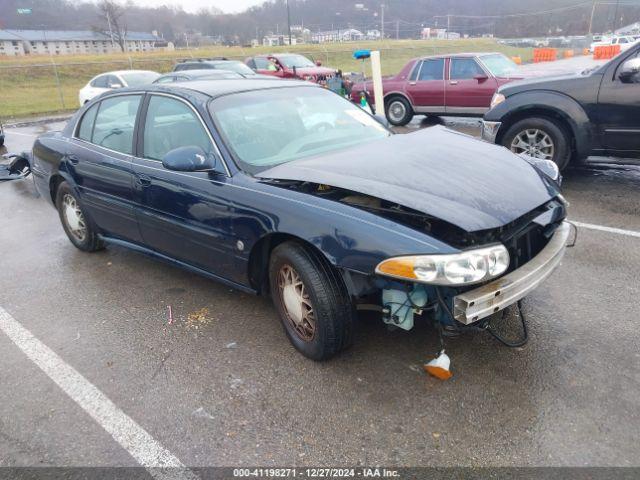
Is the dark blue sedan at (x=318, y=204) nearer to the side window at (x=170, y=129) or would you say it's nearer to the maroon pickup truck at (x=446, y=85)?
the side window at (x=170, y=129)

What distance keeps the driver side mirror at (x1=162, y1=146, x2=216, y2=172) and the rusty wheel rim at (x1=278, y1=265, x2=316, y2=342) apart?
0.85 m

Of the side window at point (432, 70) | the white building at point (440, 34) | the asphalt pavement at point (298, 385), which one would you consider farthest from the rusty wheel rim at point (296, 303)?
the white building at point (440, 34)

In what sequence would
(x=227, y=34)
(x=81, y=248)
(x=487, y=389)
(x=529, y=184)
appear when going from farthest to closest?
(x=227, y=34), (x=81, y=248), (x=529, y=184), (x=487, y=389)

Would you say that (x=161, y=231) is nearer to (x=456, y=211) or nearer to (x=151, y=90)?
(x=151, y=90)

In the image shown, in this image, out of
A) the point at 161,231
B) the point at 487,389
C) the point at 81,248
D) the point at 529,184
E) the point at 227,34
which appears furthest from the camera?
the point at 227,34

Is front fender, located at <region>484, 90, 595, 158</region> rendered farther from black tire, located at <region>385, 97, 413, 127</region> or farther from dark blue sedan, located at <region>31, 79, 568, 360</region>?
black tire, located at <region>385, 97, 413, 127</region>

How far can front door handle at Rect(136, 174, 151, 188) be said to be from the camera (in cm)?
376

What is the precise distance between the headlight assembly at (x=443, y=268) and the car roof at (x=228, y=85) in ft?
6.57

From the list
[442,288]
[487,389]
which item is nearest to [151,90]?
[442,288]

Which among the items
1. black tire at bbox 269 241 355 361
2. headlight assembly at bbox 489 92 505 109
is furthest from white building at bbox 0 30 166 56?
black tire at bbox 269 241 355 361

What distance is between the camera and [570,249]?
4469mm

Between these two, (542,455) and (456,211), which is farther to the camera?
(456,211)

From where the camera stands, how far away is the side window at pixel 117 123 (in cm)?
406

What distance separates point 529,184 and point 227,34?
9019 centimetres
